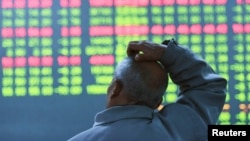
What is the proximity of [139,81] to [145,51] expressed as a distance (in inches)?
2.7

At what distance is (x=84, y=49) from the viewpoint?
1846 millimetres

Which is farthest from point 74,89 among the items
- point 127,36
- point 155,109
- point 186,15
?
point 155,109

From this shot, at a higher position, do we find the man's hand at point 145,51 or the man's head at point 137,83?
the man's hand at point 145,51

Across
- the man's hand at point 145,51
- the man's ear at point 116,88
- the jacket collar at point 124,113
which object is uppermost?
the man's hand at point 145,51

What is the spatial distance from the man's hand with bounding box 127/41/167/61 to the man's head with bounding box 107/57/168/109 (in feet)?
0.04

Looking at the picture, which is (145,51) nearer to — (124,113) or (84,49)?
(124,113)

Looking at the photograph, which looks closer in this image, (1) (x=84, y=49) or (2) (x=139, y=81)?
(2) (x=139, y=81)

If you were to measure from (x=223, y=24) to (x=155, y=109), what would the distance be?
2.56 feet

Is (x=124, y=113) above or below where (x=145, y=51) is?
below

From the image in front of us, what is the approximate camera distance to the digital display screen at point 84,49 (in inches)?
72.2

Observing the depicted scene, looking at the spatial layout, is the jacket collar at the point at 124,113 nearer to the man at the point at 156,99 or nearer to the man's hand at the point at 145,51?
the man at the point at 156,99

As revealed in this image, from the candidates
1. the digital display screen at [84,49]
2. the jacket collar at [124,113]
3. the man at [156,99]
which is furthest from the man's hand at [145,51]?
the digital display screen at [84,49]

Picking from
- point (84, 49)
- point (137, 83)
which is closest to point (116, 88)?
point (137, 83)

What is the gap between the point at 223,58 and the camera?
6.02ft
